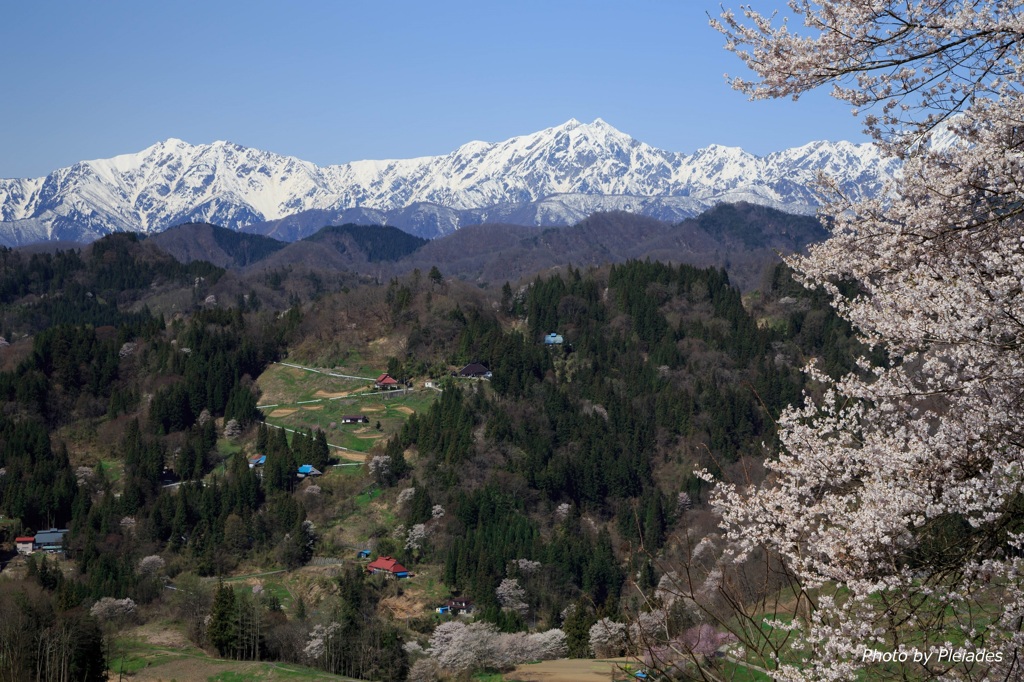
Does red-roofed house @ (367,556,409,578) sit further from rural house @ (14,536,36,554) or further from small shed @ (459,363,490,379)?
small shed @ (459,363,490,379)

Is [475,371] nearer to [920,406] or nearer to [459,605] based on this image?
[459,605]

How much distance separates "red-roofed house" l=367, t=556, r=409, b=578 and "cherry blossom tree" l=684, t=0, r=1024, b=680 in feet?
171

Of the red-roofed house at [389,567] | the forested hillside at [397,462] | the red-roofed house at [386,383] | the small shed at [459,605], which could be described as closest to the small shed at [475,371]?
the forested hillside at [397,462]

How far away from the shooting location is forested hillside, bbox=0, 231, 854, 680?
161 feet

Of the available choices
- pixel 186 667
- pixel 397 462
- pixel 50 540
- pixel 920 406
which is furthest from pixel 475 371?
pixel 920 406

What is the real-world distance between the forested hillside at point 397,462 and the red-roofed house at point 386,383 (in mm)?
1393

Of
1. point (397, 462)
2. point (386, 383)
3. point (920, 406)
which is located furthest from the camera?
point (386, 383)

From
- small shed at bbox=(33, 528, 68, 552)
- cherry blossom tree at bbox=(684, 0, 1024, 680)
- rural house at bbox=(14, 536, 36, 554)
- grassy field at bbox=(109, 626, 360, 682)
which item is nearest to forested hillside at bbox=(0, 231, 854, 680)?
small shed at bbox=(33, 528, 68, 552)

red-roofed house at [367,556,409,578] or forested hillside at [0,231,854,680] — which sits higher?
forested hillside at [0,231,854,680]

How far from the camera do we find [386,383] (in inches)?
3297

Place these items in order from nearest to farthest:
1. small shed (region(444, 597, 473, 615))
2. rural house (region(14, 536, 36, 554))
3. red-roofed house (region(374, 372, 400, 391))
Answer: small shed (region(444, 597, 473, 615))
rural house (region(14, 536, 36, 554))
red-roofed house (region(374, 372, 400, 391))

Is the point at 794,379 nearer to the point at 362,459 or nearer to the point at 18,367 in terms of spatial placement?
the point at 362,459

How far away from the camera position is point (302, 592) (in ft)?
189

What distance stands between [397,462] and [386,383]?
14.6 metres
